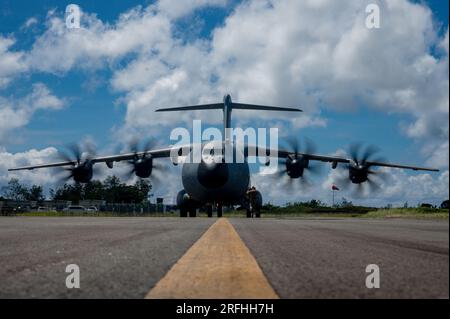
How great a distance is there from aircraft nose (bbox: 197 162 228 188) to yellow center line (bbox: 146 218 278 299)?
2205cm

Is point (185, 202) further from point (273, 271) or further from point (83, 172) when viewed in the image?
point (273, 271)

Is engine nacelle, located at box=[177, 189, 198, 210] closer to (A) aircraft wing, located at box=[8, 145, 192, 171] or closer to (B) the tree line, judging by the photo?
(A) aircraft wing, located at box=[8, 145, 192, 171]

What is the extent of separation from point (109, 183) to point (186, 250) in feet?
449

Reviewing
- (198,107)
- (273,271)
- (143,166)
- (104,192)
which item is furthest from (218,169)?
(104,192)

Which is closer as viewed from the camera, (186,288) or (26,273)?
(186,288)

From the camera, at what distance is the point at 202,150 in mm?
27906

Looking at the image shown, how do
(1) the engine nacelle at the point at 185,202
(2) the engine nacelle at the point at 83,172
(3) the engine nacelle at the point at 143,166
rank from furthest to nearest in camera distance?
(1) the engine nacelle at the point at 185,202
(2) the engine nacelle at the point at 83,172
(3) the engine nacelle at the point at 143,166

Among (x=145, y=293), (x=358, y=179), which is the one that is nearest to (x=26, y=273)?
(x=145, y=293)

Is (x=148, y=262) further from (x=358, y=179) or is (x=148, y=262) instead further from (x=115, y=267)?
(x=358, y=179)

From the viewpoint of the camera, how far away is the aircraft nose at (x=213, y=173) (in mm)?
27141

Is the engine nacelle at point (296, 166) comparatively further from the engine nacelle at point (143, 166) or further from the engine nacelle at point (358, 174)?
the engine nacelle at point (143, 166)

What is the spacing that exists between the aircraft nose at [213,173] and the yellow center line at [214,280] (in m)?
22.0

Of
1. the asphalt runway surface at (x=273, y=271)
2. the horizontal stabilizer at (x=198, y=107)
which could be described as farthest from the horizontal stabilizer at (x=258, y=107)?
the asphalt runway surface at (x=273, y=271)

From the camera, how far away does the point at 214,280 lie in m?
3.38
